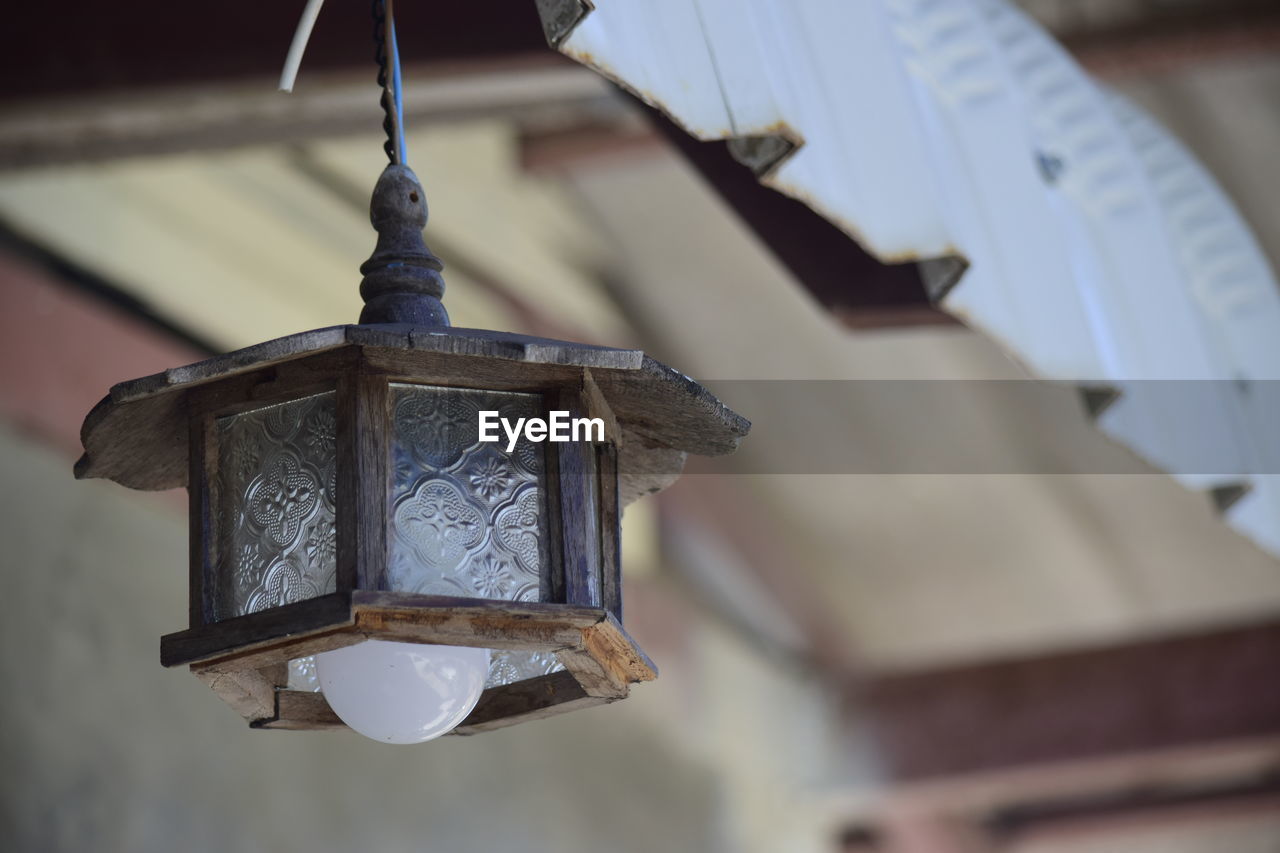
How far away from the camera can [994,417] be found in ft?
15.6

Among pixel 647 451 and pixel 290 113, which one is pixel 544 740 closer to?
pixel 290 113

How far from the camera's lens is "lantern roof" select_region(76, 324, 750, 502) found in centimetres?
123

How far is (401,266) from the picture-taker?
4.58 feet

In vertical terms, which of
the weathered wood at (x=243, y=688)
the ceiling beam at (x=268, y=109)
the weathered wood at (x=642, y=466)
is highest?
the ceiling beam at (x=268, y=109)

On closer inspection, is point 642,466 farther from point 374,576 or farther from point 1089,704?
point 1089,704

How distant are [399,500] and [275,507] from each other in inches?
4.7

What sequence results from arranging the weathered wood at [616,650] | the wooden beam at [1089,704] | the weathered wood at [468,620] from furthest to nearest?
the wooden beam at [1089,704] < the weathered wood at [616,650] < the weathered wood at [468,620]

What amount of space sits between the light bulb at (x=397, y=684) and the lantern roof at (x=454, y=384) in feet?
0.68

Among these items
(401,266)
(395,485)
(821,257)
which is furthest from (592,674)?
(821,257)

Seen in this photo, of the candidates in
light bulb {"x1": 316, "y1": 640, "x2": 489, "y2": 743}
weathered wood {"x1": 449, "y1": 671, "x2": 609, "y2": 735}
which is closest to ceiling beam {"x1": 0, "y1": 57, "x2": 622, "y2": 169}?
weathered wood {"x1": 449, "y1": 671, "x2": 609, "y2": 735}

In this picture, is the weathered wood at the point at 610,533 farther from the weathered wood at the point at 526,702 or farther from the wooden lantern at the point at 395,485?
the weathered wood at the point at 526,702

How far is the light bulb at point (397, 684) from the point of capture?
1274 millimetres

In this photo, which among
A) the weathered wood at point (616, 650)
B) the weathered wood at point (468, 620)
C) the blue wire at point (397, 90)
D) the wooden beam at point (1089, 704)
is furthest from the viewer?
the wooden beam at point (1089, 704)

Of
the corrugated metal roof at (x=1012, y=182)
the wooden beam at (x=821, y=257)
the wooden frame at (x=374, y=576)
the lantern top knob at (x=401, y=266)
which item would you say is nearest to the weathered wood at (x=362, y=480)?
the wooden frame at (x=374, y=576)
